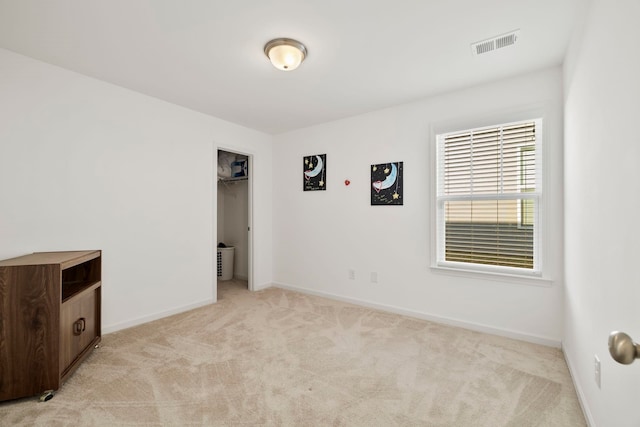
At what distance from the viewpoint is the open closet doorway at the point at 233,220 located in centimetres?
496

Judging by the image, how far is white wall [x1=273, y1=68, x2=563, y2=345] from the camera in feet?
8.77

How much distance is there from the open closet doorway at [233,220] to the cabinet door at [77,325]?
2386mm

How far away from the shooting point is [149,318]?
3225 millimetres

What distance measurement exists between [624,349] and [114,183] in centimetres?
363

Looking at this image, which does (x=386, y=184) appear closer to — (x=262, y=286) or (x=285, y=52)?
(x=285, y=52)

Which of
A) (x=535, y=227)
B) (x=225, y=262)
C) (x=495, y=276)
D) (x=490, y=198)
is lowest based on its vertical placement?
(x=225, y=262)

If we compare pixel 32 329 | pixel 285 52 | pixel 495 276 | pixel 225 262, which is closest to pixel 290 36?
pixel 285 52

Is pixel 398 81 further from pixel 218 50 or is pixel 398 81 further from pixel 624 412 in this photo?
pixel 624 412

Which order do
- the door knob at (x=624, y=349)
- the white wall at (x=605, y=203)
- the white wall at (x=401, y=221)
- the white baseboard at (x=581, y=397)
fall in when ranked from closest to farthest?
1. the door knob at (x=624, y=349)
2. the white wall at (x=605, y=203)
3. the white baseboard at (x=581, y=397)
4. the white wall at (x=401, y=221)

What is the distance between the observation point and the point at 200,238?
3.78 meters

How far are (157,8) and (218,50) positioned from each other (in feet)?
1.71

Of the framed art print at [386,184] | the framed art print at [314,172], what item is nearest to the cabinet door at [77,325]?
the framed art print at [314,172]

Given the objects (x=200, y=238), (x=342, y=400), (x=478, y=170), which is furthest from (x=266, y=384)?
(x=478, y=170)

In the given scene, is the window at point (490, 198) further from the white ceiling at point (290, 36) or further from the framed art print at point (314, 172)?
the framed art print at point (314, 172)
